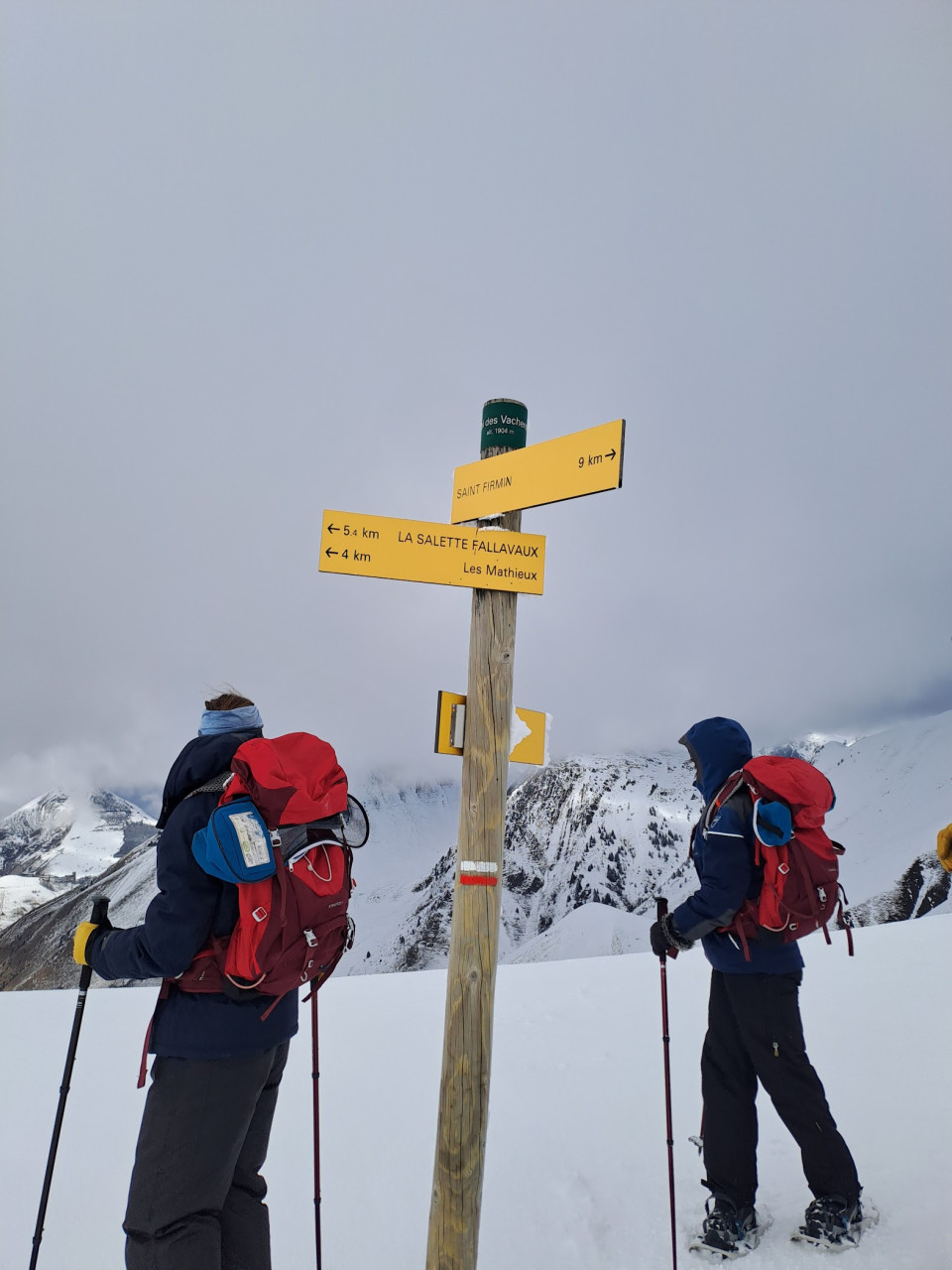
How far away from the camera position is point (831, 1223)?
302 centimetres

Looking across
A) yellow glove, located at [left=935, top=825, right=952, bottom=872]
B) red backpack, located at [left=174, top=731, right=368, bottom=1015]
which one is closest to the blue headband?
red backpack, located at [left=174, top=731, right=368, bottom=1015]

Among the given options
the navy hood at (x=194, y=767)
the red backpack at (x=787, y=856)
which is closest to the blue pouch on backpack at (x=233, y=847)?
the navy hood at (x=194, y=767)

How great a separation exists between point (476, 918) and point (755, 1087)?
1.54 meters

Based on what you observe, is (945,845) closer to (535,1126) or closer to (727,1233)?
(727,1233)

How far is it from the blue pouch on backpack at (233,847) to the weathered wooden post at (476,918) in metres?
1.13

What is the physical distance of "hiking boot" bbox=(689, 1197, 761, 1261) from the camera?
3.08 metres

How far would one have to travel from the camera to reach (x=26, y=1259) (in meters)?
3.35

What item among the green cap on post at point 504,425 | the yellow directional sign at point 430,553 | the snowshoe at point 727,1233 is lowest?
the snowshoe at point 727,1233

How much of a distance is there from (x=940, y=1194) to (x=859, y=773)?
169m

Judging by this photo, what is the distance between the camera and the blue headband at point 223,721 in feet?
8.16

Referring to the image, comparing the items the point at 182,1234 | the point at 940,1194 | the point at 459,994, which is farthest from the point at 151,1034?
the point at 940,1194

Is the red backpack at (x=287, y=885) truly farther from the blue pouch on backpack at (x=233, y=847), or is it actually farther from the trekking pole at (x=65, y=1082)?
the trekking pole at (x=65, y=1082)

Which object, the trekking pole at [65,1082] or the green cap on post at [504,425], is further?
the green cap on post at [504,425]

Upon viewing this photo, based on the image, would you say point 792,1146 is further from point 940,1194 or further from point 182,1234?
point 182,1234
